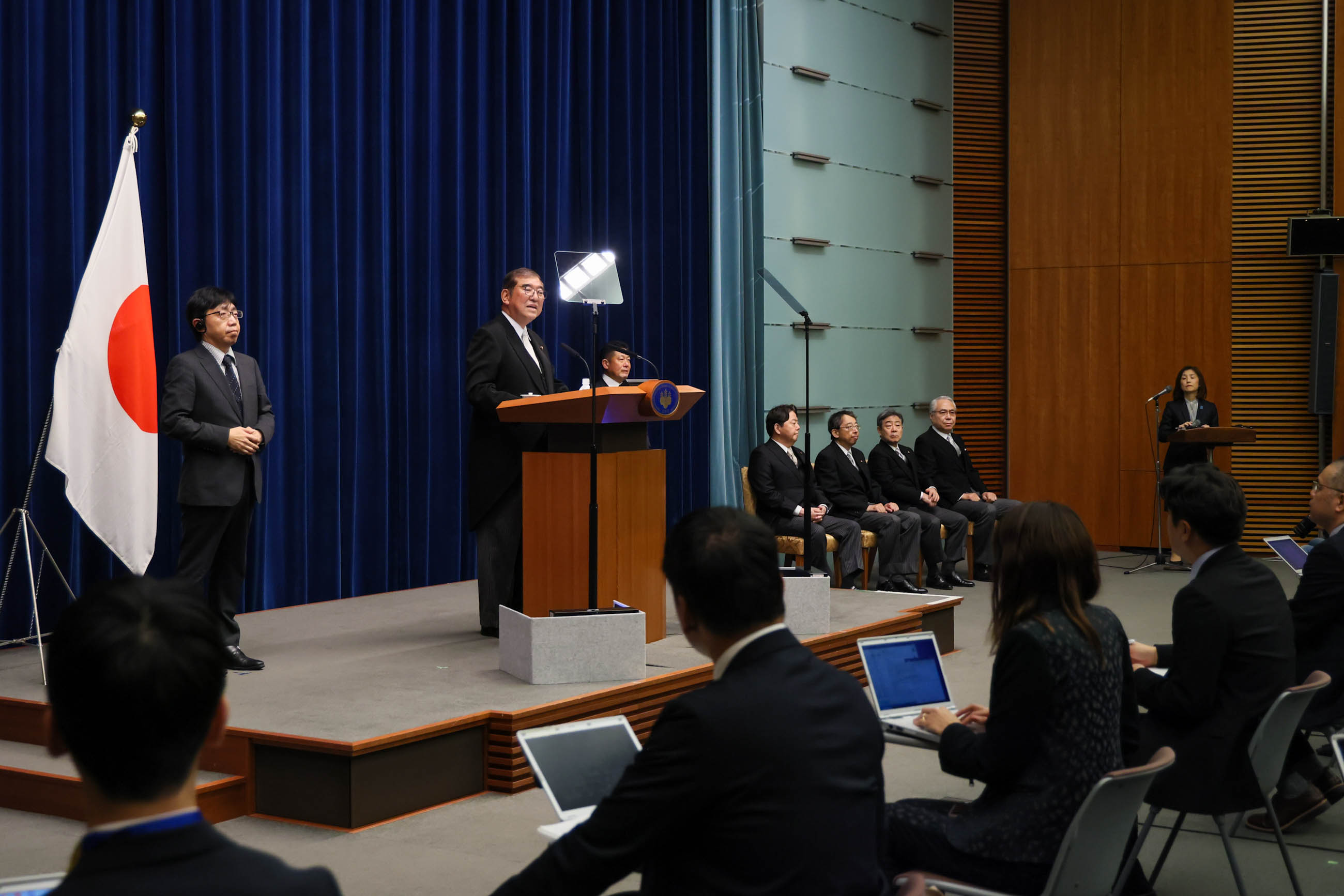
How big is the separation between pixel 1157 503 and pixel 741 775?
884 cm

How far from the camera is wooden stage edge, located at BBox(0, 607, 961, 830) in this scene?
365 centimetres

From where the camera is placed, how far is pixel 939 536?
798 cm

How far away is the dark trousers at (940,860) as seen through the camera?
7.37 ft

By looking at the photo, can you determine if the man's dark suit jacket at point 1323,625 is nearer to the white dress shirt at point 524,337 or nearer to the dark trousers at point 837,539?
the white dress shirt at point 524,337

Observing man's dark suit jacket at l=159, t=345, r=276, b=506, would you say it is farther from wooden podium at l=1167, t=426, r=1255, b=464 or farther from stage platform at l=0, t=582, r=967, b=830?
wooden podium at l=1167, t=426, r=1255, b=464

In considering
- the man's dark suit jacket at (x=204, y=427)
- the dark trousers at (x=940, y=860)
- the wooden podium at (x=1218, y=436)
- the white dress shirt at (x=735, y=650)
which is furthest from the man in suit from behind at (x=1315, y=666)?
the wooden podium at (x=1218, y=436)

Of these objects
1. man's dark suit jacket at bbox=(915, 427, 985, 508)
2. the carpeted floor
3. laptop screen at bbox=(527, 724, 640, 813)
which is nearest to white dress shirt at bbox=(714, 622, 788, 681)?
laptop screen at bbox=(527, 724, 640, 813)

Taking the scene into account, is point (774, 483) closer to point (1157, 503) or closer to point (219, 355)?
point (219, 355)

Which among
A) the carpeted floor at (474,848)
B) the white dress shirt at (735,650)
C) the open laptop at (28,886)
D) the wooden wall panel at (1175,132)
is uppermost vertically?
the wooden wall panel at (1175,132)

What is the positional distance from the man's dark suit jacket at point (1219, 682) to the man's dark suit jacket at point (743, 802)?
142 cm

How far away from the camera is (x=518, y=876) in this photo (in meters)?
1.48

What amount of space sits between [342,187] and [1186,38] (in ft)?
22.1

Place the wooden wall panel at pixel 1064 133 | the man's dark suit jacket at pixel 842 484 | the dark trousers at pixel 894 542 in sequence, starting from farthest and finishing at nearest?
the wooden wall panel at pixel 1064 133
the man's dark suit jacket at pixel 842 484
the dark trousers at pixel 894 542

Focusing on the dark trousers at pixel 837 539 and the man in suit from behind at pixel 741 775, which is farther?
the dark trousers at pixel 837 539
